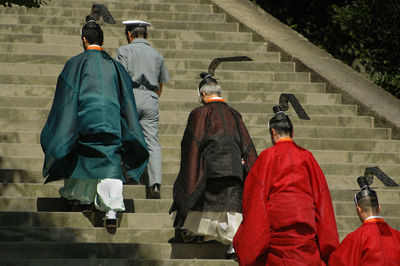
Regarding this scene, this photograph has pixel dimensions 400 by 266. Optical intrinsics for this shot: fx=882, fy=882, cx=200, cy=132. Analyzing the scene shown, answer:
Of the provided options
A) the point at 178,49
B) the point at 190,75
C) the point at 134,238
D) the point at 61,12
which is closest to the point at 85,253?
the point at 134,238

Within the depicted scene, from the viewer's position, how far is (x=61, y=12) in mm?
13727

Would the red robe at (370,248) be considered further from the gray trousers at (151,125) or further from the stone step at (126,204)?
the gray trousers at (151,125)

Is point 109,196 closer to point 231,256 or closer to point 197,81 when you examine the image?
point 231,256

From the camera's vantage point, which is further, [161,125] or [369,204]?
[161,125]

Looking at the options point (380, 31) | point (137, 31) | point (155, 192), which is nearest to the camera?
point (155, 192)

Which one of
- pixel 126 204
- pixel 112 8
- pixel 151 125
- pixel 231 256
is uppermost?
pixel 112 8

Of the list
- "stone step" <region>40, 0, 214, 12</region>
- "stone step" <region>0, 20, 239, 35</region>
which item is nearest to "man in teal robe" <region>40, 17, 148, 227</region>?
"stone step" <region>0, 20, 239, 35</region>

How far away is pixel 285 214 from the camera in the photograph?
641 centimetres

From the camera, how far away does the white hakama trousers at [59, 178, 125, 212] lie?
761 centimetres

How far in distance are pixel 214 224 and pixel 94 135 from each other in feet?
4.42

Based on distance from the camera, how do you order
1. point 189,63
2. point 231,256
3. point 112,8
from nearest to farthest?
point 231,256
point 189,63
point 112,8

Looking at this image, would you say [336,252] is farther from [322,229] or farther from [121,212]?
[121,212]

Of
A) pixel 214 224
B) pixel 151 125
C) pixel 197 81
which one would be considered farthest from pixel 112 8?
pixel 214 224

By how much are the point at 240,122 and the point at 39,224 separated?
1.98m
